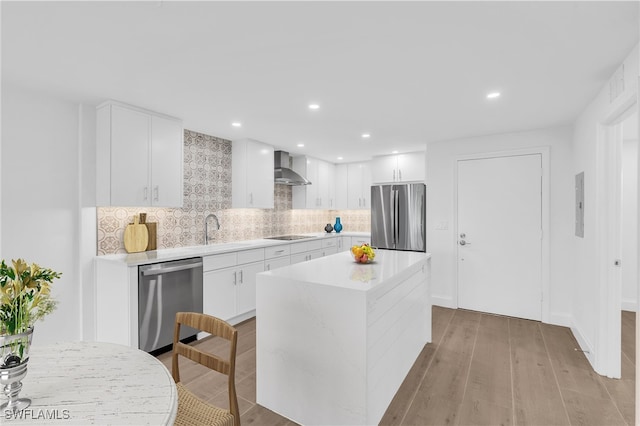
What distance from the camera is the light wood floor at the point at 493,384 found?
2062mm

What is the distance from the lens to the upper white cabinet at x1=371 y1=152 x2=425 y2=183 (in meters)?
5.03

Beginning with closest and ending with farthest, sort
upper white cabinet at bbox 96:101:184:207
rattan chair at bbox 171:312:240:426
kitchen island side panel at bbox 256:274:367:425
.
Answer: rattan chair at bbox 171:312:240:426, kitchen island side panel at bbox 256:274:367:425, upper white cabinet at bbox 96:101:184:207

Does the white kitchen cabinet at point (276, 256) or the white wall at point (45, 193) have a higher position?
the white wall at point (45, 193)

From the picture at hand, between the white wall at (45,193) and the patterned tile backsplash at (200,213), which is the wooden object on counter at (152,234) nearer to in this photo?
the patterned tile backsplash at (200,213)

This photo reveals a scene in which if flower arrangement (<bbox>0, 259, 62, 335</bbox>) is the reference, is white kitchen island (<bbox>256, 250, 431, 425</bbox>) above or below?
below

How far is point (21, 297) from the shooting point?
977 mm

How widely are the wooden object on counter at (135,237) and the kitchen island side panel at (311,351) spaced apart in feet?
6.08

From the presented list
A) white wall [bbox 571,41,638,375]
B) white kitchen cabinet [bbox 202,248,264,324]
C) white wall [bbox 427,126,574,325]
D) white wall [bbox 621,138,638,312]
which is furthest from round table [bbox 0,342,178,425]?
white wall [bbox 621,138,638,312]

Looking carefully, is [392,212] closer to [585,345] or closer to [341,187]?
[341,187]

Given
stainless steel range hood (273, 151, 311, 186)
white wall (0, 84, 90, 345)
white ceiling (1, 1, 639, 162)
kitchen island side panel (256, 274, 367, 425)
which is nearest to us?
white ceiling (1, 1, 639, 162)

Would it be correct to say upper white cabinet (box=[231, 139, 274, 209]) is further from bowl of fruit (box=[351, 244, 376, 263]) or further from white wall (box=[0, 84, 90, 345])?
bowl of fruit (box=[351, 244, 376, 263])

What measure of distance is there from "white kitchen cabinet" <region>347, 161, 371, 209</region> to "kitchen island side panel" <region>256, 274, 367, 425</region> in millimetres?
3972

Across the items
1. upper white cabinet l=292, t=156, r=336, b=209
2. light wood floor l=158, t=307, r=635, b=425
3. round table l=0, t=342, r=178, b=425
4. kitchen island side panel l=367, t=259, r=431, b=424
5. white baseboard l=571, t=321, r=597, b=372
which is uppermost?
upper white cabinet l=292, t=156, r=336, b=209

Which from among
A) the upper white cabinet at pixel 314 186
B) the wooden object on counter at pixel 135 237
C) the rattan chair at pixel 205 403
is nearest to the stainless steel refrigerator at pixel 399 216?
the upper white cabinet at pixel 314 186
